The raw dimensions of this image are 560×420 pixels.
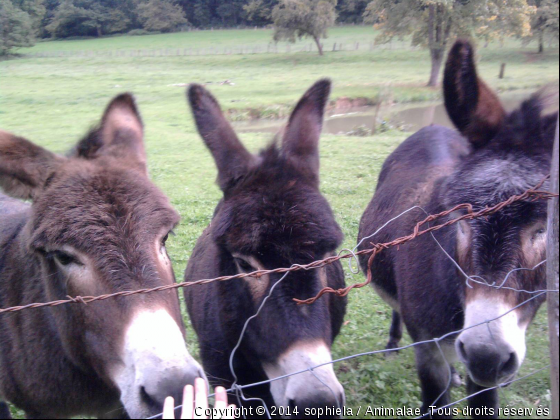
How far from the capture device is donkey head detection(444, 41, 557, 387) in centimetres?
216

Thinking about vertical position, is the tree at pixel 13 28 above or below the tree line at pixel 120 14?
below

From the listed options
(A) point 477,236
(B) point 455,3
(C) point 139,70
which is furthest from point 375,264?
(C) point 139,70

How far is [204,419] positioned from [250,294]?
3.37 ft

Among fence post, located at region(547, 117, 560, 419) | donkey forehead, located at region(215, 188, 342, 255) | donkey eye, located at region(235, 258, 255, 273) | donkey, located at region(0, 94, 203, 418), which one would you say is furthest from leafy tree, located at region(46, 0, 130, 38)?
fence post, located at region(547, 117, 560, 419)

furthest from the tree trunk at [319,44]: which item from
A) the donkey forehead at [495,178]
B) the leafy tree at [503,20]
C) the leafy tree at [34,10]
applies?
the donkey forehead at [495,178]

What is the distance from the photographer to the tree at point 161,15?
7142 mm

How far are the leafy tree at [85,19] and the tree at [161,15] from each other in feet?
1.13

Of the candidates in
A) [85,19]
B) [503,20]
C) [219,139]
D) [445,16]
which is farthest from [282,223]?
[445,16]

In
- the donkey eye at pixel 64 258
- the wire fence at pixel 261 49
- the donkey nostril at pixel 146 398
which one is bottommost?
the donkey nostril at pixel 146 398

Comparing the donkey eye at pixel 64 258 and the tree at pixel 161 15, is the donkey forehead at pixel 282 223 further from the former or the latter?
the tree at pixel 161 15

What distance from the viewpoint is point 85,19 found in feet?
23.6

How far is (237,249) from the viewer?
237cm

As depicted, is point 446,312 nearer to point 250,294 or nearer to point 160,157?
point 250,294

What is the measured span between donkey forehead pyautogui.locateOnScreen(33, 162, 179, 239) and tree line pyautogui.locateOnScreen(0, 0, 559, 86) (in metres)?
3.75
